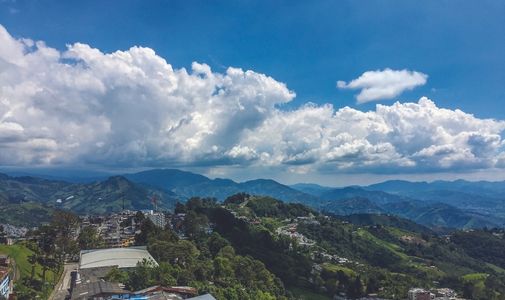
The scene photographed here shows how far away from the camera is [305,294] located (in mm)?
82312

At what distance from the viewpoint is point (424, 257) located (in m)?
141

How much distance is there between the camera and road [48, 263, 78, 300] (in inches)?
1935

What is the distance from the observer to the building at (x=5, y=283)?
→ 1792 inches

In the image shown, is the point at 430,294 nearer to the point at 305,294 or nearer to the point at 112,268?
the point at 305,294

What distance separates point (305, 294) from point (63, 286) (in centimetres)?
4346

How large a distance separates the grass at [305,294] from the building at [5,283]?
1819 inches

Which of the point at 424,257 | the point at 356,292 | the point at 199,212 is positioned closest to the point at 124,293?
the point at 356,292

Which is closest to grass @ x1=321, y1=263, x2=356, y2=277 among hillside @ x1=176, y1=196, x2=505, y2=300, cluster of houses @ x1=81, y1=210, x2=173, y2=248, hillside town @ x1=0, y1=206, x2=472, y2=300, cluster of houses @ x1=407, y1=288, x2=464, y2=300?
hillside @ x1=176, y1=196, x2=505, y2=300

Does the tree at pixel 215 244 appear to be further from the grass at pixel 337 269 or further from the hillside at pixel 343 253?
the grass at pixel 337 269

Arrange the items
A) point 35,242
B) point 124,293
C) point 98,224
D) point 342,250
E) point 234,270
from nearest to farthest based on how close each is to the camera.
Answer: point 124,293 → point 234,270 → point 35,242 → point 98,224 → point 342,250

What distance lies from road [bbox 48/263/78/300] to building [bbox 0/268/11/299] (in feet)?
13.9

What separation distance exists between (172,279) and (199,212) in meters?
71.0

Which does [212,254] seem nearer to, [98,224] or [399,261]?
[98,224]

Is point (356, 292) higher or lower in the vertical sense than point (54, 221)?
lower
